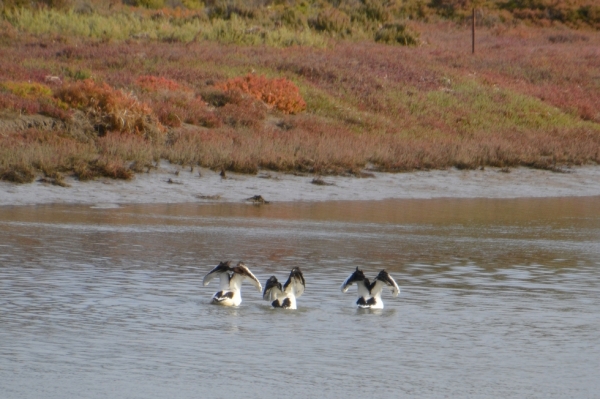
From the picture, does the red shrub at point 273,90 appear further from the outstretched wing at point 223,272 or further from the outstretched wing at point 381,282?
the outstretched wing at point 381,282

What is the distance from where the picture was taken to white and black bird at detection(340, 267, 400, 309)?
27.8ft

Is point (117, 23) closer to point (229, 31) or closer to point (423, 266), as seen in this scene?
point (229, 31)

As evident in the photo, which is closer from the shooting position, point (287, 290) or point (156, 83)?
point (287, 290)

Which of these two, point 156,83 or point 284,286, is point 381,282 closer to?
point 284,286

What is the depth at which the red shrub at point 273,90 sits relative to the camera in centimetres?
2408

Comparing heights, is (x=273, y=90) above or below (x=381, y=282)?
above

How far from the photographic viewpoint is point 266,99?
2425 cm

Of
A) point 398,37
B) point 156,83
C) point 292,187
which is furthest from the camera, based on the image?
point 398,37

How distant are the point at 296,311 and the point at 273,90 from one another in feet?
53.1

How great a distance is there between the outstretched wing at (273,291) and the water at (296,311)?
Answer: 0.13 m

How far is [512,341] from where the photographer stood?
7.55 meters

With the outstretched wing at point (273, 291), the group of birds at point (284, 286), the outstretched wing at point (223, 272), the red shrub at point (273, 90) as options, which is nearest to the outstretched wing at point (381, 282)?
the group of birds at point (284, 286)

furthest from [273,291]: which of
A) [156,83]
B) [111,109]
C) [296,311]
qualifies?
[156,83]

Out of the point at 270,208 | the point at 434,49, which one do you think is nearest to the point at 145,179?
the point at 270,208
